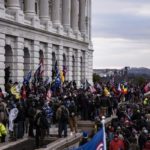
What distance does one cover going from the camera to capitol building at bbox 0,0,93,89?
4181 cm

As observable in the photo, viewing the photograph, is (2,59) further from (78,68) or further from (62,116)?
(78,68)

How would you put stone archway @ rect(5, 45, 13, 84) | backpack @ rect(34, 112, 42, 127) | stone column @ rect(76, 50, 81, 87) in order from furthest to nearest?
1. stone column @ rect(76, 50, 81, 87)
2. stone archway @ rect(5, 45, 13, 84)
3. backpack @ rect(34, 112, 42, 127)

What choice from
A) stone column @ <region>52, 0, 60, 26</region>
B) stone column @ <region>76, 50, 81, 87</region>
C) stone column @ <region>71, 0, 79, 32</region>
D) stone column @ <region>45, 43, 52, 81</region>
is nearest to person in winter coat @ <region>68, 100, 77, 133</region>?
stone column @ <region>45, 43, 52, 81</region>

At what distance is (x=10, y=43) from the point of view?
4156 cm

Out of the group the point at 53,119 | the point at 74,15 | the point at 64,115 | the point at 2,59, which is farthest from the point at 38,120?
the point at 74,15

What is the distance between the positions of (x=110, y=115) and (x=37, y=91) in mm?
6394

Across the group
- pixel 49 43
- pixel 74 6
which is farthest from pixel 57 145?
pixel 74 6

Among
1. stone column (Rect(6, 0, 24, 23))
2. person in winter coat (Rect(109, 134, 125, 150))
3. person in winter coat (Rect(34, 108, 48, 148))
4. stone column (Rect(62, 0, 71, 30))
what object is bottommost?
person in winter coat (Rect(109, 134, 125, 150))

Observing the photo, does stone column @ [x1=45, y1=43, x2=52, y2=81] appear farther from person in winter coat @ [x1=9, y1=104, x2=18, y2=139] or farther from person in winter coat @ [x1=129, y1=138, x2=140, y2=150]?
person in winter coat @ [x1=129, y1=138, x2=140, y2=150]

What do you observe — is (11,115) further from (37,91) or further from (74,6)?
(74,6)

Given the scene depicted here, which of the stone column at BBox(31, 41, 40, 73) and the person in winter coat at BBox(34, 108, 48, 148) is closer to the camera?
the person in winter coat at BBox(34, 108, 48, 148)

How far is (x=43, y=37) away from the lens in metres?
49.3

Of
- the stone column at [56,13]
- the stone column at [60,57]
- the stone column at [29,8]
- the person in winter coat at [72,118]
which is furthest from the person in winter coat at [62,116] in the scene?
the stone column at [56,13]

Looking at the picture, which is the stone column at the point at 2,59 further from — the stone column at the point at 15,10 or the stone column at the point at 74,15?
the stone column at the point at 74,15
